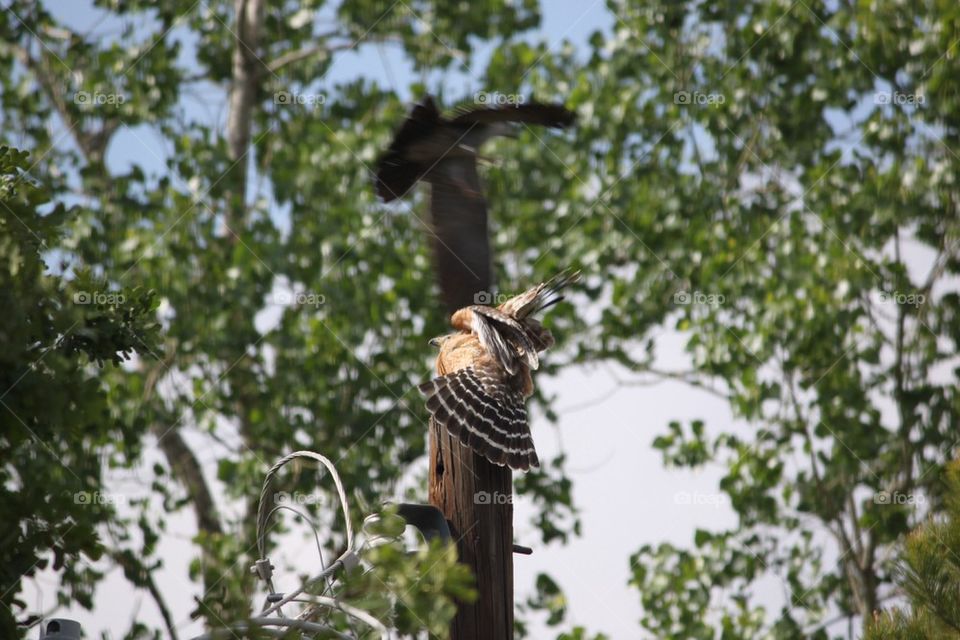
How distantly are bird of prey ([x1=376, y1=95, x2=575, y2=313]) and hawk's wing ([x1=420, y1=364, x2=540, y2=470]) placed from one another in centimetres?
90

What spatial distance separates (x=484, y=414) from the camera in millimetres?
3127

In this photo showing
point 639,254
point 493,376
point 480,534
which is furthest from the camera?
point 639,254

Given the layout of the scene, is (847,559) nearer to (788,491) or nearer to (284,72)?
(788,491)

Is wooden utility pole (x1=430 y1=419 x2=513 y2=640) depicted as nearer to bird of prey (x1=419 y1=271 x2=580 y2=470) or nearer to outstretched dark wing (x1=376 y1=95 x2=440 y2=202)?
bird of prey (x1=419 y1=271 x2=580 y2=470)

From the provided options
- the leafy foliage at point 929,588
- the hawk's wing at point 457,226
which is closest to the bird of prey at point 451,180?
the hawk's wing at point 457,226

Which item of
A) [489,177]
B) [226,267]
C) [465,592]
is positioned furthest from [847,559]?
[465,592]

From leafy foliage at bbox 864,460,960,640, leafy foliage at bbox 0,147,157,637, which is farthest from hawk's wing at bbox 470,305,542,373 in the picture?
leafy foliage at bbox 0,147,157,637

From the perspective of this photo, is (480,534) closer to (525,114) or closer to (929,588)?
(929,588)

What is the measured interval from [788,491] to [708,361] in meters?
1.05

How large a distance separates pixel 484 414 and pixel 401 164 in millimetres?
1693

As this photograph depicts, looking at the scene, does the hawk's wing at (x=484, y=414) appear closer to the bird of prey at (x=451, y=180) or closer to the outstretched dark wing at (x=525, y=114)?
the bird of prey at (x=451, y=180)

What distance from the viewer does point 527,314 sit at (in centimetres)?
368

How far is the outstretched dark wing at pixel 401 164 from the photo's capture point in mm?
4379

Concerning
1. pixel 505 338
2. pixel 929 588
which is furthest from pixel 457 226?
pixel 929 588
